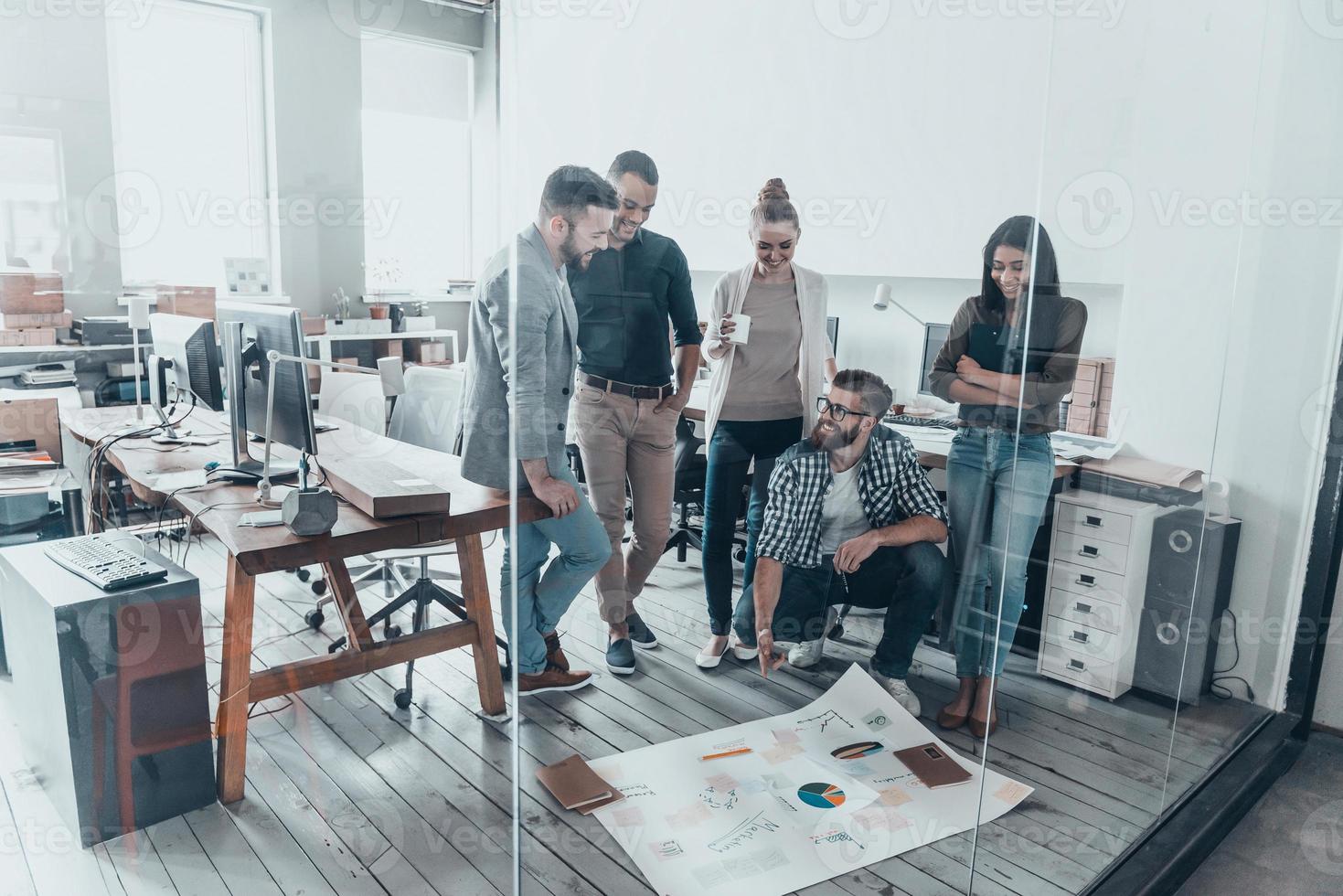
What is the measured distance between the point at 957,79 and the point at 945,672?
1.00 meters

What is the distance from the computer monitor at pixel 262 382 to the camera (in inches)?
80.0

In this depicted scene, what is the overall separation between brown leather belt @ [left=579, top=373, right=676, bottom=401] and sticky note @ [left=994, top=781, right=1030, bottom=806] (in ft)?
3.07

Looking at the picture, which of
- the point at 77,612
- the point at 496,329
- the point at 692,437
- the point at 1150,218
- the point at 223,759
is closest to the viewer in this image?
the point at 496,329

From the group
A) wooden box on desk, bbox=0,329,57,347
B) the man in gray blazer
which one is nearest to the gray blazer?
the man in gray blazer

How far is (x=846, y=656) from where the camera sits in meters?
1.58

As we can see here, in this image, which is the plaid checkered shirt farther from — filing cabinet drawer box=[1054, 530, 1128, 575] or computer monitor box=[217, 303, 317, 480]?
computer monitor box=[217, 303, 317, 480]

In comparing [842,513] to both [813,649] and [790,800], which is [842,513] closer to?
[813,649]

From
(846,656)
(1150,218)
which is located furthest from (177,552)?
(1150,218)

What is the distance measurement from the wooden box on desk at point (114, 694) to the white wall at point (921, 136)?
4.28ft

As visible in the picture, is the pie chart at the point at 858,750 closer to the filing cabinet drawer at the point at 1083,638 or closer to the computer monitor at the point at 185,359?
the filing cabinet drawer at the point at 1083,638

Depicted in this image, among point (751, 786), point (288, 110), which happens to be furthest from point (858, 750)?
point (288, 110)

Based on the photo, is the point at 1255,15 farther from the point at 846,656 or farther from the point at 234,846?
the point at 234,846

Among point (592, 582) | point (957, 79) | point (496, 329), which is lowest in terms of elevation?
point (592, 582)

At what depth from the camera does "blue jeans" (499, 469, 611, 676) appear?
4.23ft
